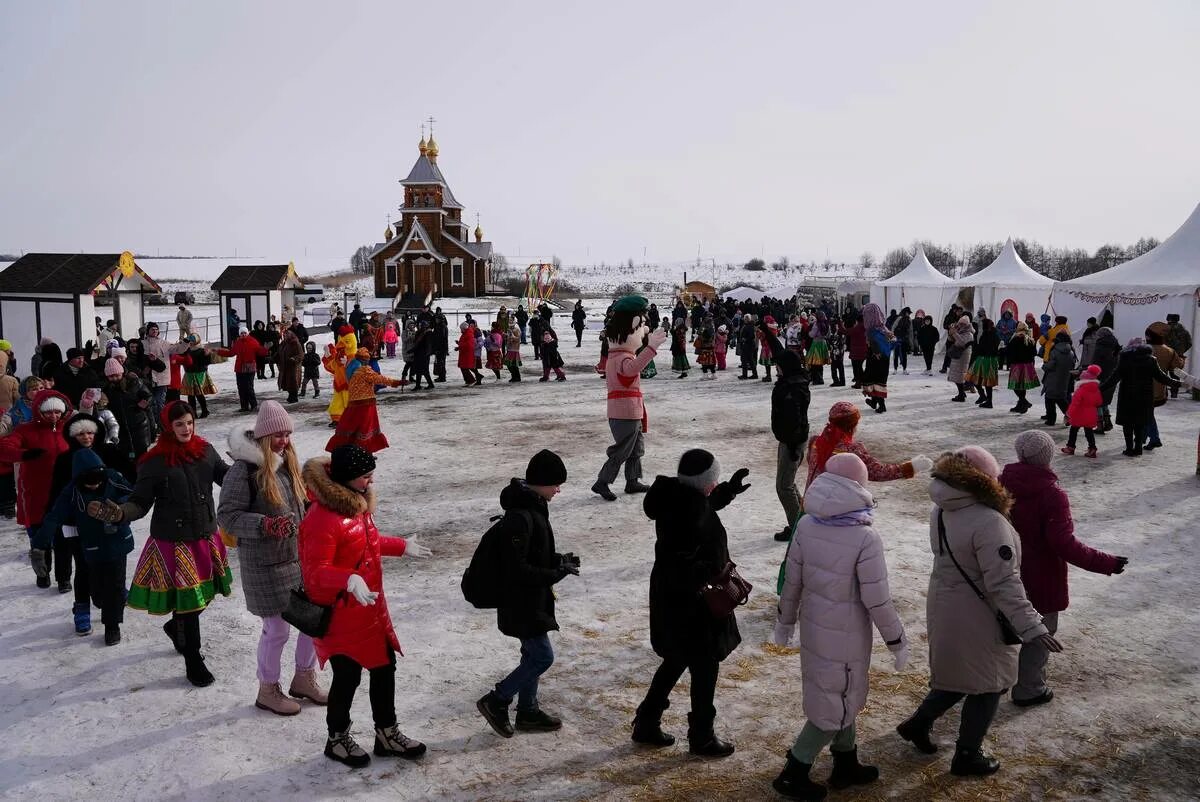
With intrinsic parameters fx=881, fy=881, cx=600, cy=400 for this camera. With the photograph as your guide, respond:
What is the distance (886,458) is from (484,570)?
7882mm

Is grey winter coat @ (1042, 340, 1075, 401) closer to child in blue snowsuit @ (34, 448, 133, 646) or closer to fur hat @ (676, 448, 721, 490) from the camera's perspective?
fur hat @ (676, 448, 721, 490)

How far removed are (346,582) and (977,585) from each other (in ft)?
8.77

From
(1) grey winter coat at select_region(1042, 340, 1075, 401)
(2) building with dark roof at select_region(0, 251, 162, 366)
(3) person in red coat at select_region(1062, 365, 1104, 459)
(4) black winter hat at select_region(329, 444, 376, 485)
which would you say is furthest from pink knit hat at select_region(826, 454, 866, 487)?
(2) building with dark roof at select_region(0, 251, 162, 366)

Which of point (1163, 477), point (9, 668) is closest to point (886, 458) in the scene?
point (1163, 477)

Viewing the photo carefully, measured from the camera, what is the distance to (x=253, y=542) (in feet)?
14.3

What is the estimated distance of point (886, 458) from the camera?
1075 centimetres

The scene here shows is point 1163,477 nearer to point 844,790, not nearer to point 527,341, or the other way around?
point 844,790

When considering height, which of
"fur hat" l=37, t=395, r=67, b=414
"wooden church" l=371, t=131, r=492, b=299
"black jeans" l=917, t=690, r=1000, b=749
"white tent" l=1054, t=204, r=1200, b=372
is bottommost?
"black jeans" l=917, t=690, r=1000, b=749

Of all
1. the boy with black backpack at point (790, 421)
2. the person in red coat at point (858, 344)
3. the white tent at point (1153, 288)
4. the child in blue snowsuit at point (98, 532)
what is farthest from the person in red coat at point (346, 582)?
the white tent at point (1153, 288)

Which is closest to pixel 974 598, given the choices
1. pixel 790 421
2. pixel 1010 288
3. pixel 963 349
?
pixel 790 421

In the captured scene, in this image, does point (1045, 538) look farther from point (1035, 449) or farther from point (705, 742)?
point (705, 742)

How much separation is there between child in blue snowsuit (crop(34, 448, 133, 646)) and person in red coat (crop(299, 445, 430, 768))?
6.96ft

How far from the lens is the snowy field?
392cm

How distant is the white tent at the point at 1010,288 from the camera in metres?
22.3
